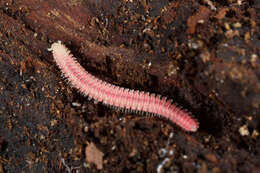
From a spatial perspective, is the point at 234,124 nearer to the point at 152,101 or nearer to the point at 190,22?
the point at 152,101

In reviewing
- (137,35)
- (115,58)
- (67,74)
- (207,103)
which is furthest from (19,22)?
(207,103)

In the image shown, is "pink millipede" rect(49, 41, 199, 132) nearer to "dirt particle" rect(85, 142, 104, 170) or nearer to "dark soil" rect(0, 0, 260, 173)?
"dark soil" rect(0, 0, 260, 173)

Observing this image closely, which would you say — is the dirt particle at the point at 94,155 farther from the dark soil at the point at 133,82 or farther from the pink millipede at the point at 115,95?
the pink millipede at the point at 115,95

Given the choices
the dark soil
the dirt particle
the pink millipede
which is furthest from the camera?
the pink millipede

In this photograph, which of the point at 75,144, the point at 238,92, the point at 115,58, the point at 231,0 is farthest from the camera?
the point at 115,58

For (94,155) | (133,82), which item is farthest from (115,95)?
(94,155)

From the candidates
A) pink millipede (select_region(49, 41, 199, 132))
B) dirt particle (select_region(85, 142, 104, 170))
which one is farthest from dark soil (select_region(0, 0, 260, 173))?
pink millipede (select_region(49, 41, 199, 132))
